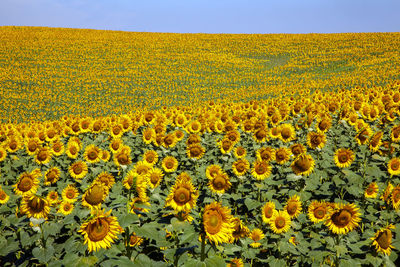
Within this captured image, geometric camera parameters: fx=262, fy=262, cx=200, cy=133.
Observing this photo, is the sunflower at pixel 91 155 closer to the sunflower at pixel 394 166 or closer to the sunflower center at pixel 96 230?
the sunflower center at pixel 96 230

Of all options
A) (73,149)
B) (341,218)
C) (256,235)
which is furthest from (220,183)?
(73,149)

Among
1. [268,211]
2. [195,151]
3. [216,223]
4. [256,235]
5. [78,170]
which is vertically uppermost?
[195,151]

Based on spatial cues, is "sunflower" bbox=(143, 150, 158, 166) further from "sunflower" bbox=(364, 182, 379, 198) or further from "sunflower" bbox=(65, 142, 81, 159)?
"sunflower" bbox=(364, 182, 379, 198)

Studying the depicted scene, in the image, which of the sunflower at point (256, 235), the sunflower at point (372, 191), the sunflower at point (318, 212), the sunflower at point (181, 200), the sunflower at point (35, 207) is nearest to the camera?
the sunflower at point (181, 200)

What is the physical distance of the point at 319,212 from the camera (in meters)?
3.53

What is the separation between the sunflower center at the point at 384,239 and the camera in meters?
2.76

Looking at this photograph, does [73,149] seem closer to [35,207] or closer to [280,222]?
[35,207]

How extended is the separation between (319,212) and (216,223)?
2.11 m

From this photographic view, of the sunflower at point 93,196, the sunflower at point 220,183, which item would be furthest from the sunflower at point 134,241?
the sunflower at point 220,183

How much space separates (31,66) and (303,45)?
42300 mm

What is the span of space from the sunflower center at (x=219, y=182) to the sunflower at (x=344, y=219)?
131cm

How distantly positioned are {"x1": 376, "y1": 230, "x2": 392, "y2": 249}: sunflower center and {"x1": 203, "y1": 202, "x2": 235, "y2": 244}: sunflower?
6.00 feet

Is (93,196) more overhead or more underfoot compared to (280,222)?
more overhead

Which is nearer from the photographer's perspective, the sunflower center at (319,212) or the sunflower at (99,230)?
the sunflower at (99,230)
